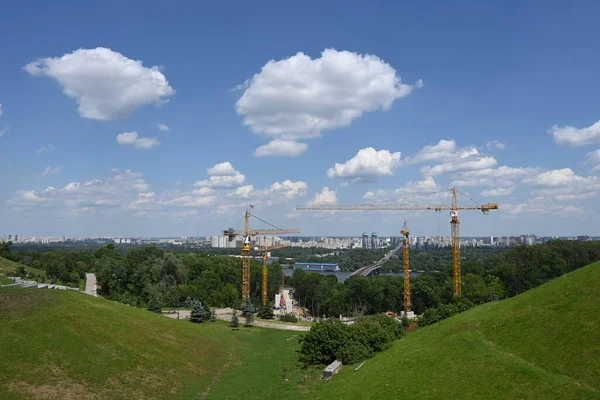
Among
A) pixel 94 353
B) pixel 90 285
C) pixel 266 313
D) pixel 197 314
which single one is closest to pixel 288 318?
pixel 266 313

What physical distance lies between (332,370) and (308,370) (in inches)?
124

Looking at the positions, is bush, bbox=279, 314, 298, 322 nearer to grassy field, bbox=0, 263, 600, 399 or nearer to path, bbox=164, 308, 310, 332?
path, bbox=164, 308, 310, 332

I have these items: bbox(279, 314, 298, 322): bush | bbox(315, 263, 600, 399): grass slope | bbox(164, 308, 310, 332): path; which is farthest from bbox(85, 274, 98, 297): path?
bbox(315, 263, 600, 399): grass slope

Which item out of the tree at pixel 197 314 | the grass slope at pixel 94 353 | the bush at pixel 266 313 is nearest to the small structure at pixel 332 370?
the grass slope at pixel 94 353

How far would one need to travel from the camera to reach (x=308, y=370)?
29172 millimetres

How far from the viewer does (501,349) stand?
2120cm

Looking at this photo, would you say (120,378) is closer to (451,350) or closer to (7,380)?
(7,380)

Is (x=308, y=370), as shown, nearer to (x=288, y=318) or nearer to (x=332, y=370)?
(x=332, y=370)

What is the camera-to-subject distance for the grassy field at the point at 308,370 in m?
18.2

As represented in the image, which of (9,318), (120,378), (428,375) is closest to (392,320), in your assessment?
(428,375)

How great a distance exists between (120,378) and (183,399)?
372cm

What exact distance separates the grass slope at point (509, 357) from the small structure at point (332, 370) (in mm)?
629

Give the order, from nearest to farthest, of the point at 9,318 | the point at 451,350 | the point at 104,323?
the point at 451,350 < the point at 9,318 < the point at 104,323

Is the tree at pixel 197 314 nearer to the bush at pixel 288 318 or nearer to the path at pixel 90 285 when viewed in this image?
the bush at pixel 288 318
